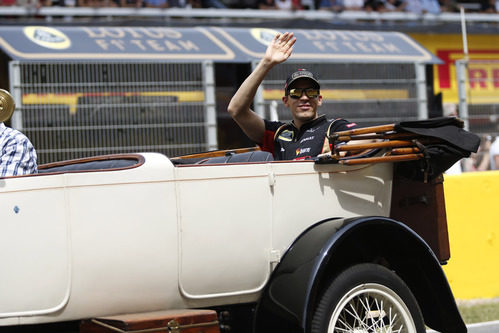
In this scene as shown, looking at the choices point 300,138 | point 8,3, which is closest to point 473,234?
point 300,138

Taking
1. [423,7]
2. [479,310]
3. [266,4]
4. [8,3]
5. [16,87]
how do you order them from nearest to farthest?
[479,310] < [16,87] < [8,3] < [266,4] < [423,7]

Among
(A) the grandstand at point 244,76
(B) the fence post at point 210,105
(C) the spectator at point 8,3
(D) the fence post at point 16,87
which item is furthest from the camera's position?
(C) the spectator at point 8,3

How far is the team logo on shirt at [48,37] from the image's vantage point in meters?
10.3

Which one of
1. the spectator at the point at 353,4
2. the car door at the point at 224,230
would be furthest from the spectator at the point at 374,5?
the car door at the point at 224,230

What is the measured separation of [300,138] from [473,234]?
3.14m

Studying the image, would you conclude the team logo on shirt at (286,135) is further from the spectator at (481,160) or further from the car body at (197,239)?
the spectator at (481,160)

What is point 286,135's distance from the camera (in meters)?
5.75

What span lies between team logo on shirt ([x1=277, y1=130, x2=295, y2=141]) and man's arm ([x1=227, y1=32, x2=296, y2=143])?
0.53ft

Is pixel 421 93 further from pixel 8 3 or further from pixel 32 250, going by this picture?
pixel 32 250

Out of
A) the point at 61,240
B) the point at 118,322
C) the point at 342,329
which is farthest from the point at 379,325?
the point at 61,240

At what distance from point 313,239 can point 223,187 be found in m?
0.52

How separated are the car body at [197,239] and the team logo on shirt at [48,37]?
5535mm

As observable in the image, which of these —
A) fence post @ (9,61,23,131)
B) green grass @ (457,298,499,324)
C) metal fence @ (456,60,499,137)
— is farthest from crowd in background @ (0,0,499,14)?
green grass @ (457,298,499,324)

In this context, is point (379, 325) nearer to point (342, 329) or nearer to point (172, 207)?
point (342, 329)
